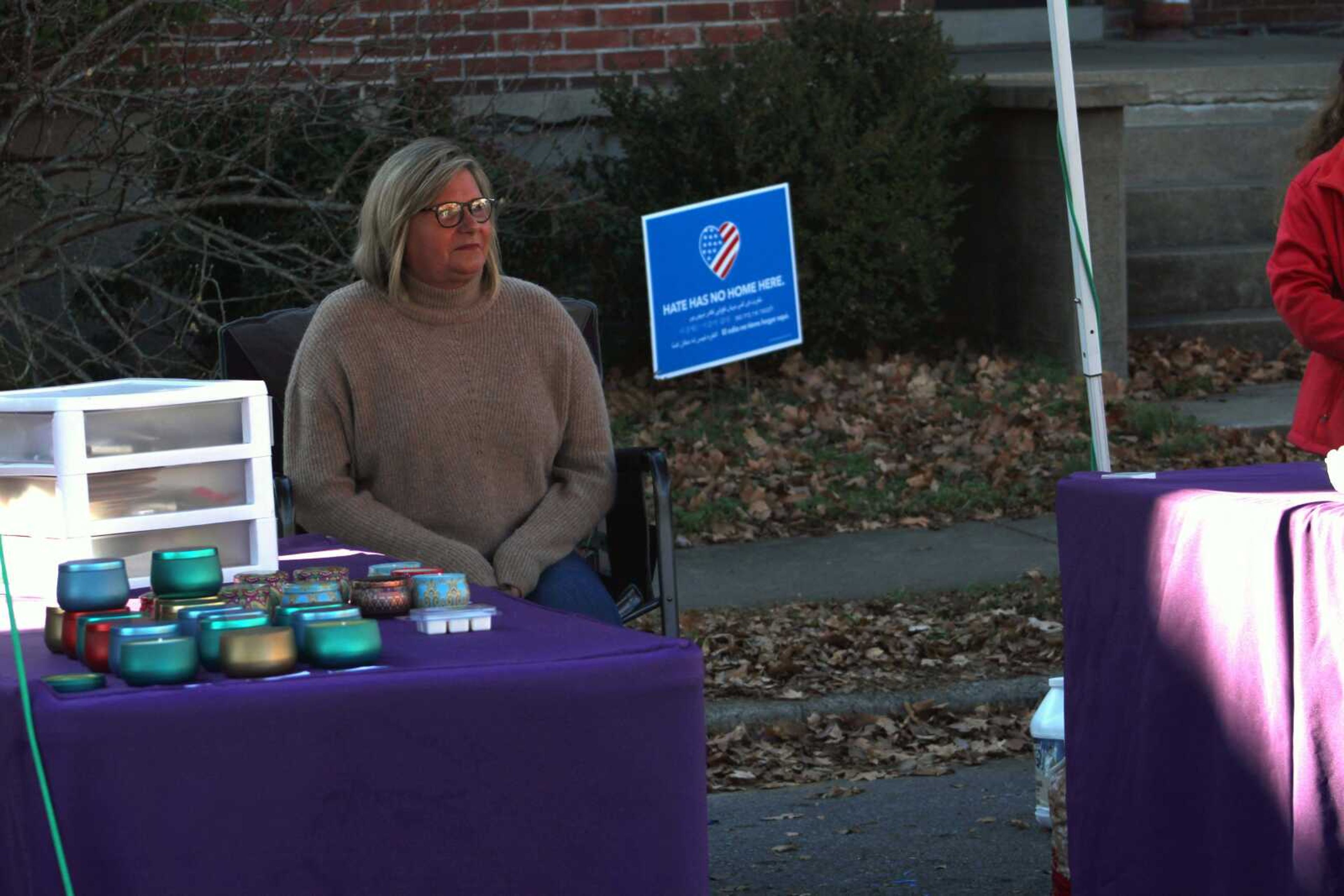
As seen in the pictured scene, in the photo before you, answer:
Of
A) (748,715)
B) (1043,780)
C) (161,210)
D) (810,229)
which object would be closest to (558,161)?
(810,229)

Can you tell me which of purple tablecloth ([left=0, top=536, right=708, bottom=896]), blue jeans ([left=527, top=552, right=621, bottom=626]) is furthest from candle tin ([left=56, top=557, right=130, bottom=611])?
blue jeans ([left=527, top=552, right=621, bottom=626])

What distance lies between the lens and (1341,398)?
4.56m

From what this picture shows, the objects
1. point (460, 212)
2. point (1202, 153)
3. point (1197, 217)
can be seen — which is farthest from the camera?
point (1202, 153)

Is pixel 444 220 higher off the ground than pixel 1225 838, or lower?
higher

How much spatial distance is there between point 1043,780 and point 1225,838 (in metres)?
0.88

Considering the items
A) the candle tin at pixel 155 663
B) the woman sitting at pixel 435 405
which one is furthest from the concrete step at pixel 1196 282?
the candle tin at pixel 155 663

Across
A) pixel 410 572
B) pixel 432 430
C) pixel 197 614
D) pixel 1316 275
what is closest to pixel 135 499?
pixel 410 572

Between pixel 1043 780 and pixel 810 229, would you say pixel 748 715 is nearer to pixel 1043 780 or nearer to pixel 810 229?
pixel 1043 780

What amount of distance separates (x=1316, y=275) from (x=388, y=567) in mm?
2356

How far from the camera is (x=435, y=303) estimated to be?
4.56 m

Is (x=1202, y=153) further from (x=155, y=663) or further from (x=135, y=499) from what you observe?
(x=155, y=663)

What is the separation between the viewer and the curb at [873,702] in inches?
226

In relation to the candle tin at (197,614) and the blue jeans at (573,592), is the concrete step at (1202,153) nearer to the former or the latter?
the blue jeans at (573,592)

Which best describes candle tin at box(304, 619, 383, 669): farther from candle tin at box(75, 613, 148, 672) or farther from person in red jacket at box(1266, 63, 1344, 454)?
person in red jacket at box(1266, 63, 1344, 454)
